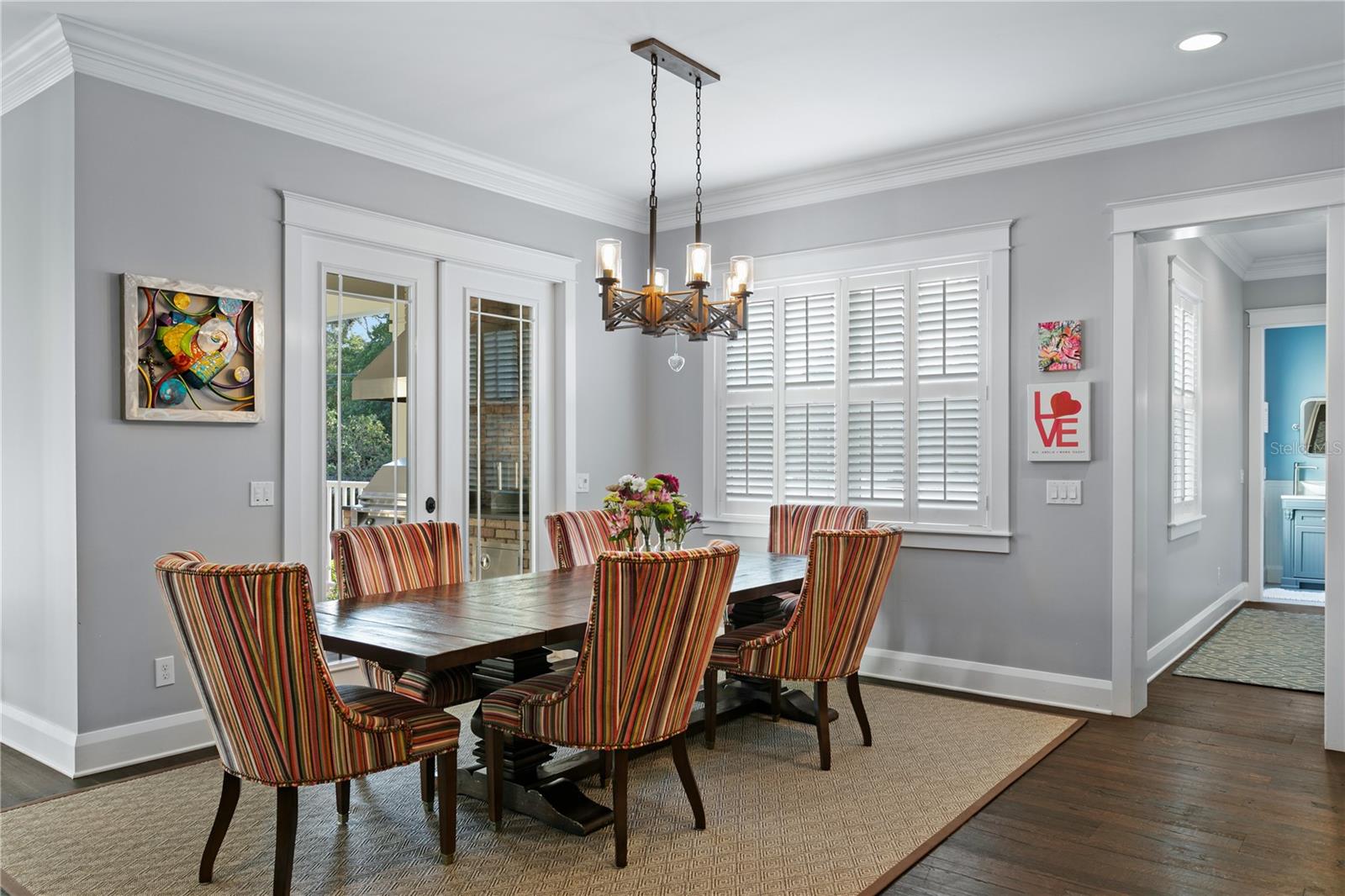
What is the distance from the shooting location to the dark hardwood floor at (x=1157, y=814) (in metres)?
2.57

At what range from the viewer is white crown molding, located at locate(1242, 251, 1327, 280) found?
23.1ft

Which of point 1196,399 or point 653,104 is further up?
point 653,104

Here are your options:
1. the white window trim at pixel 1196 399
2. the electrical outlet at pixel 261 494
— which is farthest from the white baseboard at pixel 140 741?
the white window trim at pixel 1196 399

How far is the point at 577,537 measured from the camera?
428cm

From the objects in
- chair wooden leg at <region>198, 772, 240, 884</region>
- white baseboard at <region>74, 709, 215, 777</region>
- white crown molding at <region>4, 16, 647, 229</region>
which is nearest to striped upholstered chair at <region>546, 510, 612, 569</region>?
white baseboard at <region>74, 709, 215, 777</region>

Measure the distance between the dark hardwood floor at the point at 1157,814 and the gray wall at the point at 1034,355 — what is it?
53 centimetres

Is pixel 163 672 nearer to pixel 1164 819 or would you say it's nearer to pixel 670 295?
pixel 670 295

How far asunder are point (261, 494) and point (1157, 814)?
143 inches

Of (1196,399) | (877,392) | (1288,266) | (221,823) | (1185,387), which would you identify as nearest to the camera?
(221,823)

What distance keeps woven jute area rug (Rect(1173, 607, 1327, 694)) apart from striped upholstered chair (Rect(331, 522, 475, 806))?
3.95 m

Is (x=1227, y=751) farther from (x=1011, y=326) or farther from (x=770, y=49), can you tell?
(x=770, y=49)

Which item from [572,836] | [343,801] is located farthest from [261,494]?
[572,836]

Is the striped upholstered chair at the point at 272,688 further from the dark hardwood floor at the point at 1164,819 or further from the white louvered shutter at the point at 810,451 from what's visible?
the white louvered shutter at the point at 810,451

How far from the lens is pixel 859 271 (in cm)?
506
